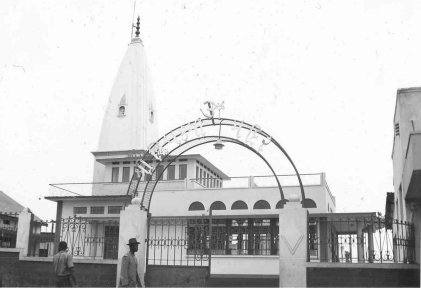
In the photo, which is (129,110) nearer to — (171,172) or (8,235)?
(171,172)

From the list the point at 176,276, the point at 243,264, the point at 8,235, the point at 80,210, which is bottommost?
the point at 176,276

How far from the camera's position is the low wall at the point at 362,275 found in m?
13.1

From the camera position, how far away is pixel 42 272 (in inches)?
655

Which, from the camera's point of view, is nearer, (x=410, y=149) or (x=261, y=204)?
(x=410, y=149)

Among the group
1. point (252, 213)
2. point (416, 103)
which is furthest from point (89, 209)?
point (416, 103)

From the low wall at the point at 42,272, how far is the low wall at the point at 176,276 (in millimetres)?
1013

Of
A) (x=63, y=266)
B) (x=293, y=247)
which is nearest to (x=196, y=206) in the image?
(x=293, y=247)

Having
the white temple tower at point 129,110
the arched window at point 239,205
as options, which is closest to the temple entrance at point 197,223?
the arched window at point 239,205

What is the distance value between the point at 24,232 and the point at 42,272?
1.82 m

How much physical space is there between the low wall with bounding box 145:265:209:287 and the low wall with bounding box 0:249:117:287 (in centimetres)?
101

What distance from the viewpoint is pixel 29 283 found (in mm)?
16859

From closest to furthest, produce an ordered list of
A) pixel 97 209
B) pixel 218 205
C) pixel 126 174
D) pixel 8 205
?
pixel 218 205 → pixel 97 209 → pixel 126 174 → pixel 8 205

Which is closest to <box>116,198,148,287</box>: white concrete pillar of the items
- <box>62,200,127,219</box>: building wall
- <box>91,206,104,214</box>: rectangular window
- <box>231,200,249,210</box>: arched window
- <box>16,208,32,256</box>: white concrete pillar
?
<box>16,208,32,256</box>: white concrete pillar

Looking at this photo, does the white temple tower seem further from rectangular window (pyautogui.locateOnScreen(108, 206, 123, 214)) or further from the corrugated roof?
rectangular window (pyautogui.locateOnScreen(108, 206, 123, 214))
